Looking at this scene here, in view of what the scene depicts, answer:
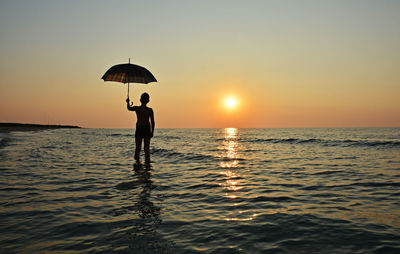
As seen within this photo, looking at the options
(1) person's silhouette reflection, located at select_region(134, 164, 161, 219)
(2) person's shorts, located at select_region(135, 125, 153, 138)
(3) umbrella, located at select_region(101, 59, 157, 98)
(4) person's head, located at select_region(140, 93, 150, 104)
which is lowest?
(1) person's silhouette reflection, located at select_region(134, 164, 161, 219)

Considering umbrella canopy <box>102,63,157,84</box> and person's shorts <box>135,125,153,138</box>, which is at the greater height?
umbrella canopy <box>102,63,157,84</box>

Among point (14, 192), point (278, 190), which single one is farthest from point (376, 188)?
point (14, 192)

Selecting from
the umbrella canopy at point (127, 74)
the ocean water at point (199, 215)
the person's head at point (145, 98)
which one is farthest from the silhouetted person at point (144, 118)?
the ocean water at point (199, 215)

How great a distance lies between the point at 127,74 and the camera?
11203 millimetres

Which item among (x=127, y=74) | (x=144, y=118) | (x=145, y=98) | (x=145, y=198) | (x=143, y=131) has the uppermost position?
(x=127, y=74)

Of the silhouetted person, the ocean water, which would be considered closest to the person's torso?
the silhouetted person

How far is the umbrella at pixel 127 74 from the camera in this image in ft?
36.8

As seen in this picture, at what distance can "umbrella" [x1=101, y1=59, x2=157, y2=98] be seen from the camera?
11227 mm

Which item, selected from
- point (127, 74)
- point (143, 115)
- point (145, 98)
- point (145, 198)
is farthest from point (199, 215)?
point (127, 74)

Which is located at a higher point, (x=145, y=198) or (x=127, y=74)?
(x=127, y=74)

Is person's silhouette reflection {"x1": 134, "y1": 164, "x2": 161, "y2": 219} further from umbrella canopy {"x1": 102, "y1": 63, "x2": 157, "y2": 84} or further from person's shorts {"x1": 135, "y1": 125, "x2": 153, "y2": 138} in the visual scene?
umbrella canopy {"x1": 102, "y1": 63, "x2": 157, "y2": 84}

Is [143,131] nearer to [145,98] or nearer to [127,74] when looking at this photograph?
[145,98]

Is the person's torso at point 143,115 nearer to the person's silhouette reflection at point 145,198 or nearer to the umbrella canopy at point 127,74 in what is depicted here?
the umbrella canopy at point 127,74

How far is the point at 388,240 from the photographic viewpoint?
4070mm
